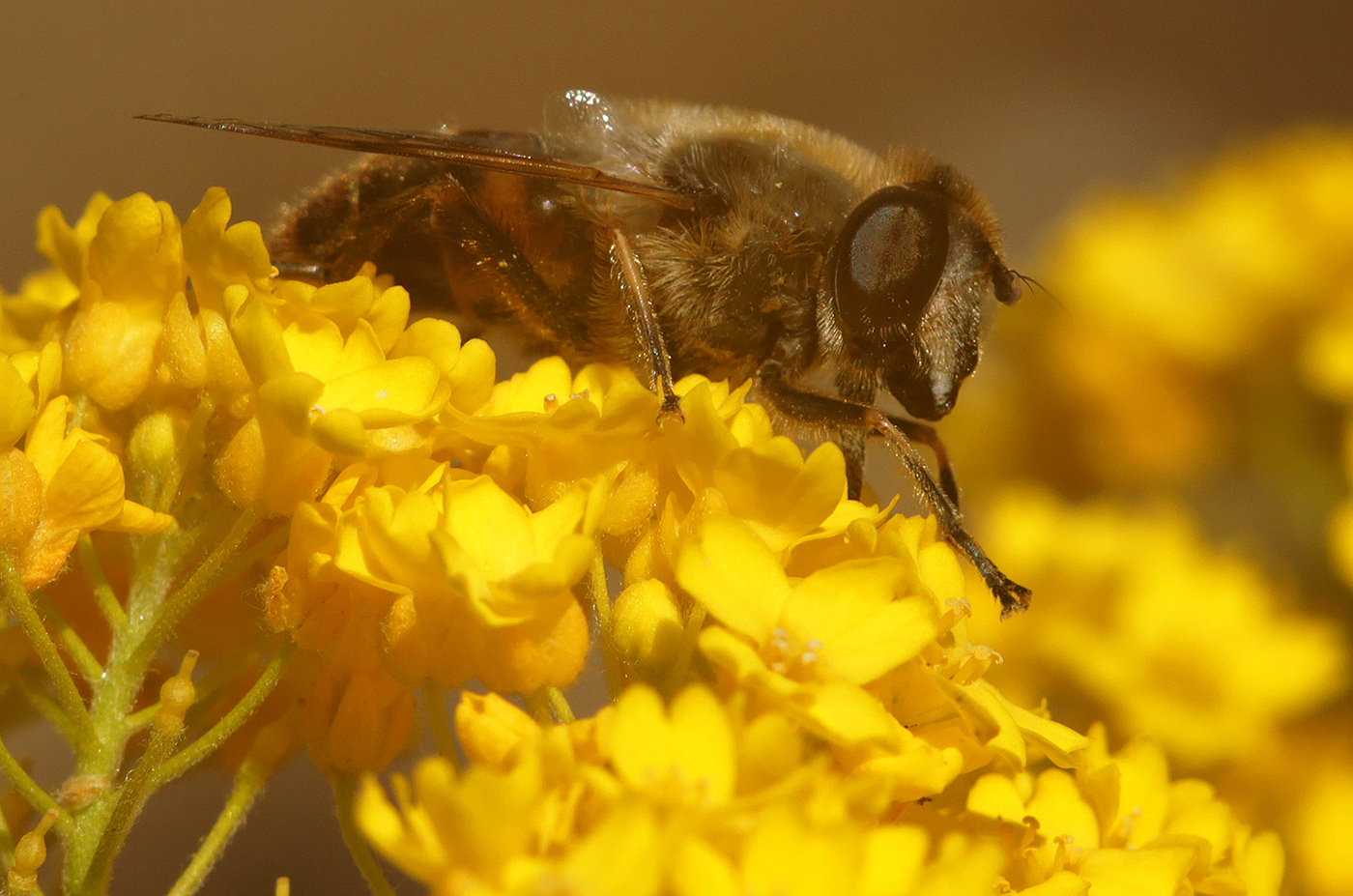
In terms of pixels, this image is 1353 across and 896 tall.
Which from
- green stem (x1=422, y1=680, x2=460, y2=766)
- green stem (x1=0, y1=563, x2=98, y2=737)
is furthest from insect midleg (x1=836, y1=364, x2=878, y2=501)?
green stem (x1=0, y1=563, x2=98, y2=737)

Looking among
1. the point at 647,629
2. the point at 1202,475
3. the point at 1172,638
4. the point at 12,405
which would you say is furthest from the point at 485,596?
the point at 1202,475

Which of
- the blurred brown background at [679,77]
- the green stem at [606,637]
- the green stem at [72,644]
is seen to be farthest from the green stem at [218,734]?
the blurred brown background at [679,77]

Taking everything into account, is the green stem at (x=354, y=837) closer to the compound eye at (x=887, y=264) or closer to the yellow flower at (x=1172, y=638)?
the compound eye at (x=887, y=264)

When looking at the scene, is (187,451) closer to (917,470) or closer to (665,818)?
(665,818)

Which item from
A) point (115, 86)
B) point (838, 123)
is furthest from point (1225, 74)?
point (115, 86)

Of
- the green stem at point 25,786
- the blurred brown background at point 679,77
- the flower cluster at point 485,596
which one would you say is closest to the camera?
the flower cluster at point 485,596

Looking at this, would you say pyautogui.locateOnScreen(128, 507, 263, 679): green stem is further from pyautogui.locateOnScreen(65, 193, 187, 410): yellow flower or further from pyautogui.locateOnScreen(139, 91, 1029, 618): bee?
pyautogui.locateOnScreen(139, 91, 1029, 618): bee
